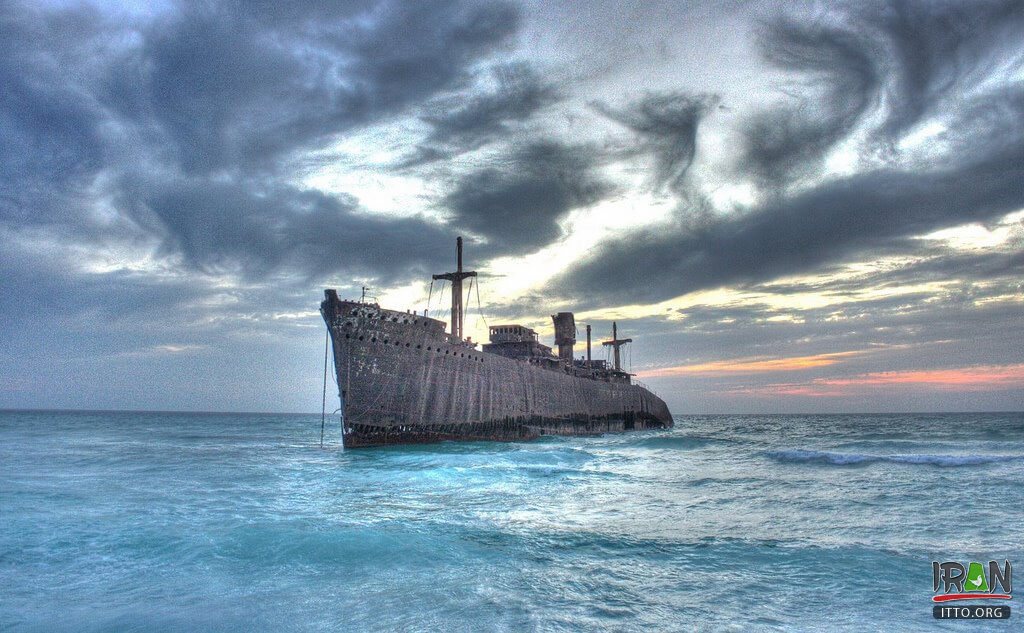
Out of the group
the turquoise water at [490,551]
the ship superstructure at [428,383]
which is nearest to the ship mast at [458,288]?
the ship superstructure at [428,383]

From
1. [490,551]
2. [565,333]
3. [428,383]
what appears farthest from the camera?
[565,333]

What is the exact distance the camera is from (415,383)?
25156 millimetres

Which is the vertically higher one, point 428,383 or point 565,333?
point 565,333

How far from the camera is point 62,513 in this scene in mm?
11516

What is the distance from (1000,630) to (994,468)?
810 inches

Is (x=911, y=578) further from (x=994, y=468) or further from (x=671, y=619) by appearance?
(x=994, y=468)

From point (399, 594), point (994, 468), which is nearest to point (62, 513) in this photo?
point (399, 594)

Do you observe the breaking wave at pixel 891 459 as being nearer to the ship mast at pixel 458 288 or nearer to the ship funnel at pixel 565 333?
the ship mast at pixel 458 288

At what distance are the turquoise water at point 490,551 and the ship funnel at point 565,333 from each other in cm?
3576

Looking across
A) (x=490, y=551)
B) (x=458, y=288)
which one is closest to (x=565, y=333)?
(x=458, y=288)

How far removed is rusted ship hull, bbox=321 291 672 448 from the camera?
23.7 m

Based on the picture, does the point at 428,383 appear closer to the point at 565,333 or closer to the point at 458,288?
the point at 458,288

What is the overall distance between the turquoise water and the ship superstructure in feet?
23.7

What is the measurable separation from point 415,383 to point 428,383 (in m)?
0.76
